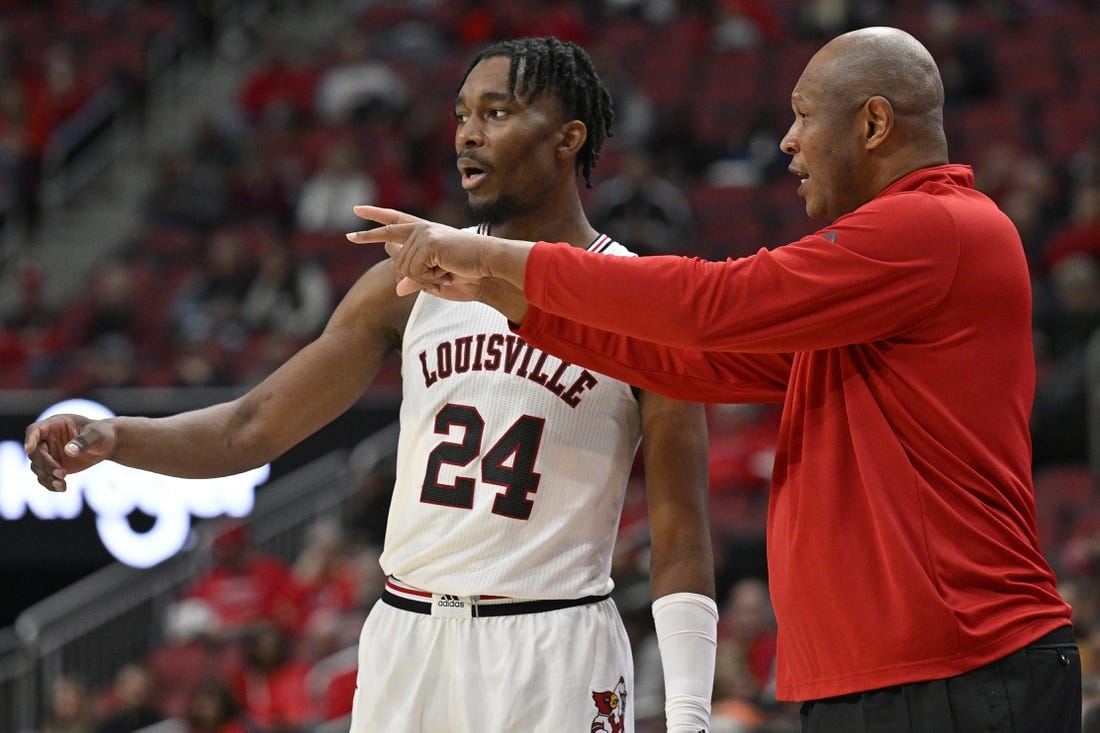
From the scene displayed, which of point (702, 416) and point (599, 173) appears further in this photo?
point (599, 173)

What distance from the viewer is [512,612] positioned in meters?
3.70

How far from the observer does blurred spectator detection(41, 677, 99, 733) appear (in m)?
9.71

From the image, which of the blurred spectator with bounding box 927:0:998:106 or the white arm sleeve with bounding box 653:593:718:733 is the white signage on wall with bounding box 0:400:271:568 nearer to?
the blurred spectator with bounding box 927:0:998:106

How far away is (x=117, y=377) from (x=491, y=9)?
6.02 metres

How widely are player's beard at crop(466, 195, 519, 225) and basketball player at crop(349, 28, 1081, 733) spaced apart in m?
0.74

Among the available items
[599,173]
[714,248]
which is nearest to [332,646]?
[714,248]

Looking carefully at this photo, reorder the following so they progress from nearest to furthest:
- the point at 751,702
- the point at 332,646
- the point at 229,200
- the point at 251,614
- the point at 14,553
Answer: the point at 751,702 < the point at 332,646 < the point at 251,614 < the point at 14,553 < the point at 229,200

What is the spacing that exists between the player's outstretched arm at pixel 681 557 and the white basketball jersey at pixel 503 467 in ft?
0.38

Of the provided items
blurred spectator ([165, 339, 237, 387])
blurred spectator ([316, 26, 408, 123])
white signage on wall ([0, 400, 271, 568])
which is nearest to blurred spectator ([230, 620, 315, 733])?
white signage on wall ([0, 400, 271, 568])

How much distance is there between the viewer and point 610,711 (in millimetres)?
3666

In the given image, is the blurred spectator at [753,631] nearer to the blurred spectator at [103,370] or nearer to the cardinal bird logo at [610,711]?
the cardinal bird logo at [610,711]

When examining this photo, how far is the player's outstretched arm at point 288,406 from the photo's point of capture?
384 cm

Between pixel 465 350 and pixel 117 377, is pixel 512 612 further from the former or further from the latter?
pixel 117 377

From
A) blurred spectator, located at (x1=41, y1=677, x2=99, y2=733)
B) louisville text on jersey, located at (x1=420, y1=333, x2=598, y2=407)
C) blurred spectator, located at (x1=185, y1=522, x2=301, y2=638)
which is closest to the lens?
louisville text on jersey, located at (x1=420, y1=333, x2=598, y2=407)
